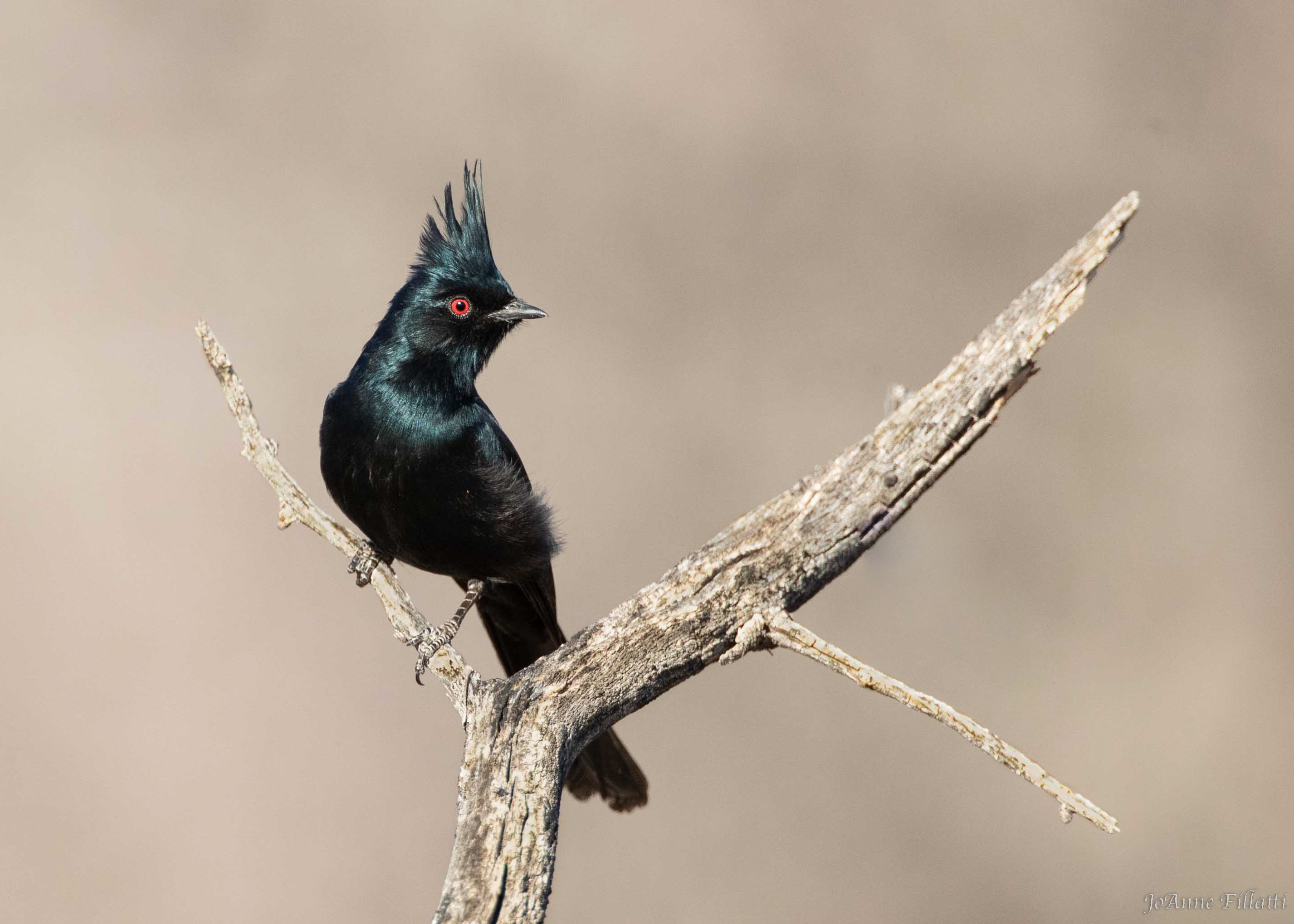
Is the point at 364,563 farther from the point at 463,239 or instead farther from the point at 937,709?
the point at 937,709

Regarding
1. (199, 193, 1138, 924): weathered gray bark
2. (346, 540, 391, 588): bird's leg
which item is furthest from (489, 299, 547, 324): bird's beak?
(199, 193, 1138, 924): weathered gray bark

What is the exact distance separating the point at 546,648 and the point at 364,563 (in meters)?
1.00

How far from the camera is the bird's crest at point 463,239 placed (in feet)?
16.4

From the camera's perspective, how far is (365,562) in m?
4.89

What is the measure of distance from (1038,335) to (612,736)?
8.37ft

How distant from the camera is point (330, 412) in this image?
4906 mm

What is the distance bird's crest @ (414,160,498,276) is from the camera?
501cm

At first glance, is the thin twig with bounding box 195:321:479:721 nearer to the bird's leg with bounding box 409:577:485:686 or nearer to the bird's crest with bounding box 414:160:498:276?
the bird's leg with bounding box 409:577:485:686

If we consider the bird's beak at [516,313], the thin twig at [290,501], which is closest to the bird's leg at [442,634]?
the thin twig at [290,501]

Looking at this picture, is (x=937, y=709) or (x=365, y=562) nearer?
(x=937, y=709)

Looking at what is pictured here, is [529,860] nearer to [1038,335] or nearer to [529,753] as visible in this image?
[529,753]

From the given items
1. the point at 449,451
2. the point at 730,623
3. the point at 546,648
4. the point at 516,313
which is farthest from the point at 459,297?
the point at 730,623

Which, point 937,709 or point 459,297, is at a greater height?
point 459,297

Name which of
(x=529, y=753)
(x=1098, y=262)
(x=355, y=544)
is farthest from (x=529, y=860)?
(x=1098, y=262)
